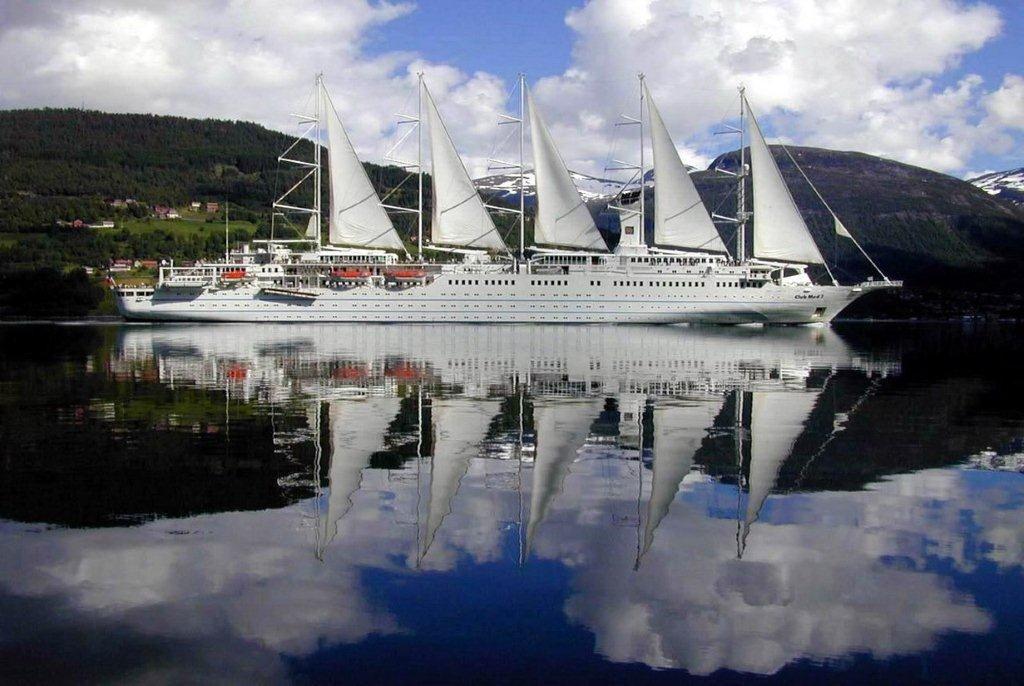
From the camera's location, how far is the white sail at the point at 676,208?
5798 centimetres

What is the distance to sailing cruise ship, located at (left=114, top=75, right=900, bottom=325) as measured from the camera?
58.9m

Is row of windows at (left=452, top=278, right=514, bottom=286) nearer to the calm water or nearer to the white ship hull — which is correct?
the white ship hull

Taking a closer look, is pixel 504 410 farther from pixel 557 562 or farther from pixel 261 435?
pixel 557 562

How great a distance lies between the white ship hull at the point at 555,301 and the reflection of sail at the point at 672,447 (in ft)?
144

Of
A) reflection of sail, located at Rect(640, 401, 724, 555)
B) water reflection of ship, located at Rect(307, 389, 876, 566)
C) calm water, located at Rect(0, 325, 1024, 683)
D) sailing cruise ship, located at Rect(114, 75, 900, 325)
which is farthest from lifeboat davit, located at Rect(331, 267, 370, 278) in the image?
reflection of sail, located at Rect(640, 401, 724, 555)

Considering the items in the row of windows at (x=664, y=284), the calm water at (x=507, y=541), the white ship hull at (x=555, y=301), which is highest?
the row of windows at (x=664, y=284)

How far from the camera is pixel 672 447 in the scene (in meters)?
12.9

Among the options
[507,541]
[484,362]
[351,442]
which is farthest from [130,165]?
[507,541]

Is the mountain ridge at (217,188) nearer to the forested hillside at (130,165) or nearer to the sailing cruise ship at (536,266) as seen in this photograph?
the forested hillside at (130,165)

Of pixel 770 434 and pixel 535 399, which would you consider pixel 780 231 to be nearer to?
pixel 535 399

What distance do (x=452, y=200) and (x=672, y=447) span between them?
48.5 meters

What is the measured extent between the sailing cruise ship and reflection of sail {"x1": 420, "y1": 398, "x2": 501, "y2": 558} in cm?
4220

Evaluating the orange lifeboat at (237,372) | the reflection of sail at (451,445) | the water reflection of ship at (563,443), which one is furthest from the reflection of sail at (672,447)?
the orange lifeboat at (237,372)

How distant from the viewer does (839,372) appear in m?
26.3
